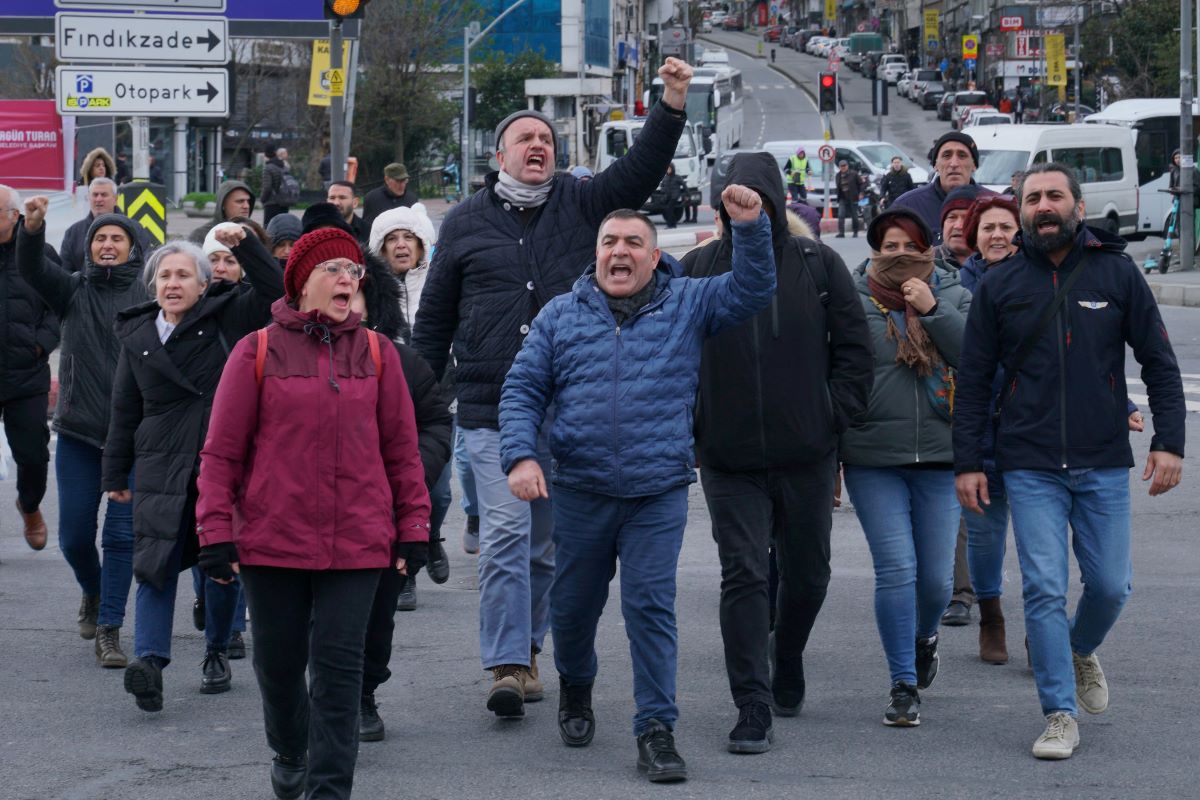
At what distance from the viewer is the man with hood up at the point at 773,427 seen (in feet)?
19.3

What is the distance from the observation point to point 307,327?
5.16 metres

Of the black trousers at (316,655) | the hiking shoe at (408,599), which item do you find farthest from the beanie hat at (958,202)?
the black trousers at (316,655)

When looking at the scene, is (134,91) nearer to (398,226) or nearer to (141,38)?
(141,38)

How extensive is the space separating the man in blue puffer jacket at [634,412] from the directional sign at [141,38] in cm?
743

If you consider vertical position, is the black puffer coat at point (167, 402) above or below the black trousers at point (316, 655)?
above

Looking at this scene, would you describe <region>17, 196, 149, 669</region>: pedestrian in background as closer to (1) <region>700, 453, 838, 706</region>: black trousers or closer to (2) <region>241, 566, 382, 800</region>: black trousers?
(2) <region>241, 566, 382, 800</region>: black trousers

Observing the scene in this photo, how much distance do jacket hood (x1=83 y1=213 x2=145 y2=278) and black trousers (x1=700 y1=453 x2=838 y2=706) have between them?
295cm

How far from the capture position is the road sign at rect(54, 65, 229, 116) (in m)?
12.3

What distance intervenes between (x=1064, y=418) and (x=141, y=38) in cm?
843

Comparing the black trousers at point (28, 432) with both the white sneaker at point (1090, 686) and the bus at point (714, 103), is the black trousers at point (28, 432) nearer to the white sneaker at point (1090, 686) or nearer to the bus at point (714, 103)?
the white sneaker at point (1090, 686)

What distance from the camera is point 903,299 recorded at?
6.59 metres

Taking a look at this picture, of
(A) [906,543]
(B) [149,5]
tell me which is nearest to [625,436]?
(A) [906,543]

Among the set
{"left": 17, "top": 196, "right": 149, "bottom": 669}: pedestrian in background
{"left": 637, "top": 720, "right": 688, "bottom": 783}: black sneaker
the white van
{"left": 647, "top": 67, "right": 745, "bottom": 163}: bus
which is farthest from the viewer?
→ {"left": 647, "top": 67, "right": 745, "bottom": 163}: bus

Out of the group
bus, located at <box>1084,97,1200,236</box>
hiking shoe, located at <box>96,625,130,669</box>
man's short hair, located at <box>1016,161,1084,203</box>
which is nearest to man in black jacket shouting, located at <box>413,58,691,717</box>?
man's short hair, located at <box>1016,161,1084,203</box>
